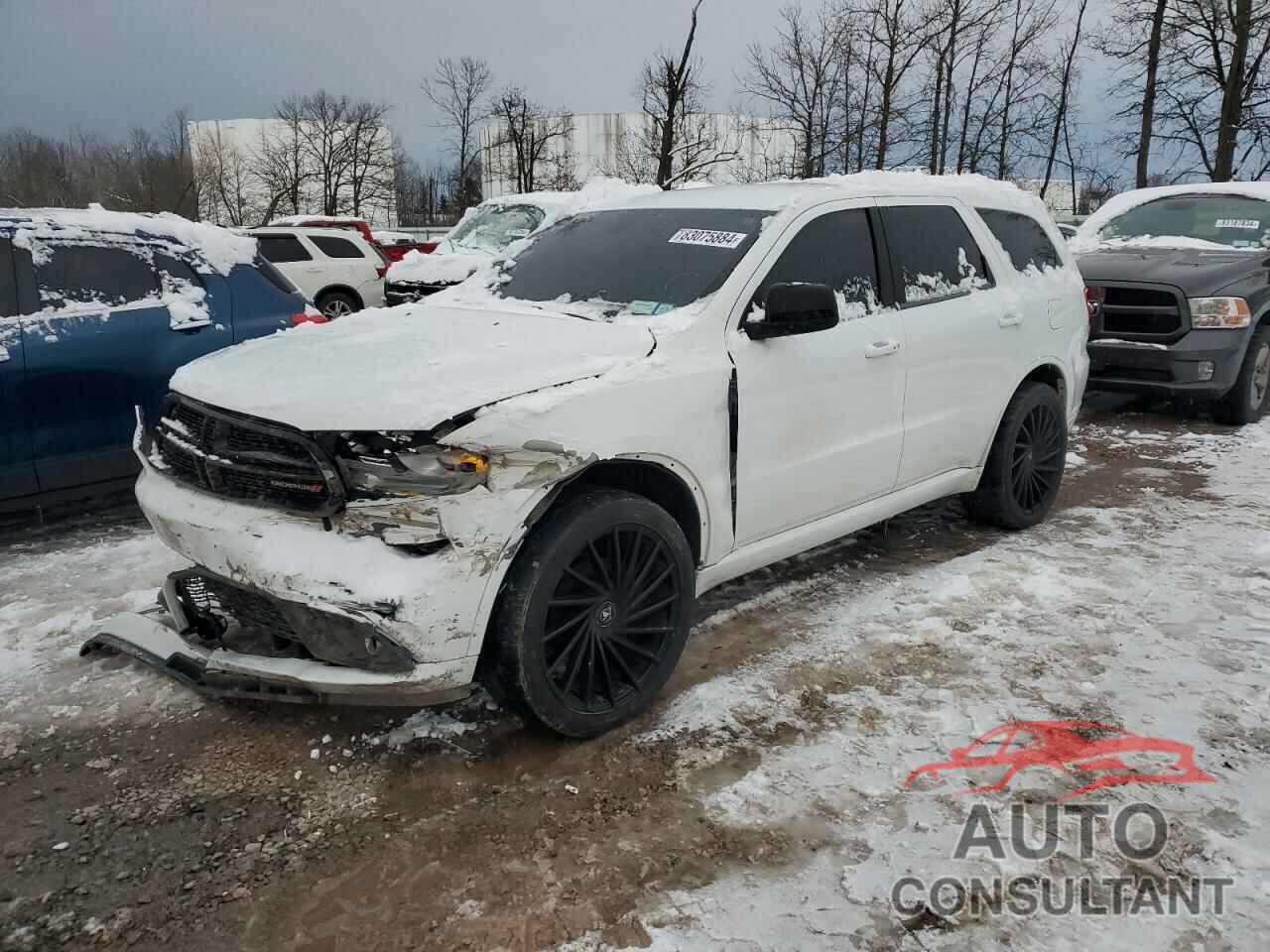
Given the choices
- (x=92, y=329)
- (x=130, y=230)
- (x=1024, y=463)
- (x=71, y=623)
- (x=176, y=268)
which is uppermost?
(x=130, y=230)

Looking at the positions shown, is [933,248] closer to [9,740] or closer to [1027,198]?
[1027,198]

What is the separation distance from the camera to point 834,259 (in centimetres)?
396

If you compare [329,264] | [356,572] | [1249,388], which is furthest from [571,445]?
[329,264]

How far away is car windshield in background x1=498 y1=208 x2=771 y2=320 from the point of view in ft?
11.9

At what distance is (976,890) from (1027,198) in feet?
13.6

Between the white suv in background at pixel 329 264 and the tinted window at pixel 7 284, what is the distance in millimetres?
9325

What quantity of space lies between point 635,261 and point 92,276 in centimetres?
318

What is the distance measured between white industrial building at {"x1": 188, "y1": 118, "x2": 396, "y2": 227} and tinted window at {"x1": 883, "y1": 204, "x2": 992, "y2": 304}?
49.3m

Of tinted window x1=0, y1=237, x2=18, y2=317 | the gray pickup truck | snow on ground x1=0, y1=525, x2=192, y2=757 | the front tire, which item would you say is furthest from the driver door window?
the gray pickup truck

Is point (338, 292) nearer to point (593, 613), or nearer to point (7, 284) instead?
point (7, 284)

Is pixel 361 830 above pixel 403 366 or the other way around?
the other way around

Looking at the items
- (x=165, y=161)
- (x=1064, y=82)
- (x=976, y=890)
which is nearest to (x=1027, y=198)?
(x=976, y=890)

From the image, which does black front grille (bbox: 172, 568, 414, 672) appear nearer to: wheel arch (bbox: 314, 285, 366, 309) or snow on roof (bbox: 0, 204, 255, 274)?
snow on roof (bbox: 0, 204, 255, 274)

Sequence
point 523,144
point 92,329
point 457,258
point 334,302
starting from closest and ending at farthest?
point 92,329
point 457,258
point 334,302
point 523,144
